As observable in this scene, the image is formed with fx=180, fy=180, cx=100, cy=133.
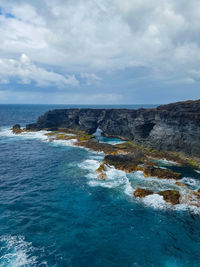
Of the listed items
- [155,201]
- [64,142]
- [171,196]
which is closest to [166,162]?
[171,196]

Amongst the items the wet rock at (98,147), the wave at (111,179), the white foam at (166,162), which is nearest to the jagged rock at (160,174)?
the wave at (111,179)

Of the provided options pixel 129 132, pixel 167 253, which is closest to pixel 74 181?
pixel 167 253

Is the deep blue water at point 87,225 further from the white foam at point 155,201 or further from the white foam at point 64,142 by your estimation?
the white foam at point 64,142

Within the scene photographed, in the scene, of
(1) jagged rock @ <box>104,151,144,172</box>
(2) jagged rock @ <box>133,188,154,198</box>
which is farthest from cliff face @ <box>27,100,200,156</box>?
(2) jagged rock @ <box>133,188,154,198</box>

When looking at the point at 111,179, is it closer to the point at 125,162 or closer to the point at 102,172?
the point at 102,172

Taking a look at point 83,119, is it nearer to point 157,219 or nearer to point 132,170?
point 132,170

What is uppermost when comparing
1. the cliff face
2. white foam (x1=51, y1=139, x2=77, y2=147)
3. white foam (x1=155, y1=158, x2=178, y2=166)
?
the cliff face

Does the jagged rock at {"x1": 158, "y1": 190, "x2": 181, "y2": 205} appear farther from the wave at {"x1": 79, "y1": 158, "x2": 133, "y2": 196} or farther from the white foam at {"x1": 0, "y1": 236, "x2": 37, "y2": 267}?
the white foam at {"x1": 0, "y1": 236, "x2": 37, "y2": 267}
